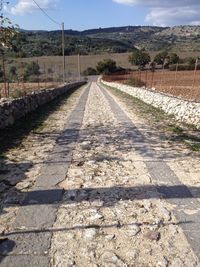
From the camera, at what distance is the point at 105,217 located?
16.6ft

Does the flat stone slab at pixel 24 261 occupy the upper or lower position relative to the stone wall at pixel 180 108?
upper

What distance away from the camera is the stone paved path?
13.5 feet

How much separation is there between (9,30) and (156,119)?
23.8 ft

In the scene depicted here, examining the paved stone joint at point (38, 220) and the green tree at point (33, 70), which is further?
the green tree at point (33, 70)

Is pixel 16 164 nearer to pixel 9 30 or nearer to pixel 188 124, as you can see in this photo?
pixel 9 30

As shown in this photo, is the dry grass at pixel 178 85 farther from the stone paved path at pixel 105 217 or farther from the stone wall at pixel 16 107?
the stone paved path at pixel 105 217

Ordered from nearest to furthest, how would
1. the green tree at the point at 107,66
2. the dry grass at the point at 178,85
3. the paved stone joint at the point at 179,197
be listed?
the paved stone joint at the point at 179,197, the dry grass at the point at 178,85, the green tree at the point at 107,66

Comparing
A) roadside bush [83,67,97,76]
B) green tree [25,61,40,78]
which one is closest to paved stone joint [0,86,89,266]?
green tree [25,61,40,78]

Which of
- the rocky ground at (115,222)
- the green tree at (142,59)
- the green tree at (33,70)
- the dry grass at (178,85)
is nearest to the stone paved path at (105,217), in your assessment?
the rocky ground at (115,222)

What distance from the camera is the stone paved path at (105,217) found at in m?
4.12

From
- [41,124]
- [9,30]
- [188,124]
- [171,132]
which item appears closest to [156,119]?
[188,124]

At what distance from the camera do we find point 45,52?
114 metres

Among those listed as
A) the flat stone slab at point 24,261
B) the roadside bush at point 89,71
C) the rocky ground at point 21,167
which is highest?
the flat stone slab at point 24,261

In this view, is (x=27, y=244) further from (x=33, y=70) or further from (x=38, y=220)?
(x=33, y=70)
